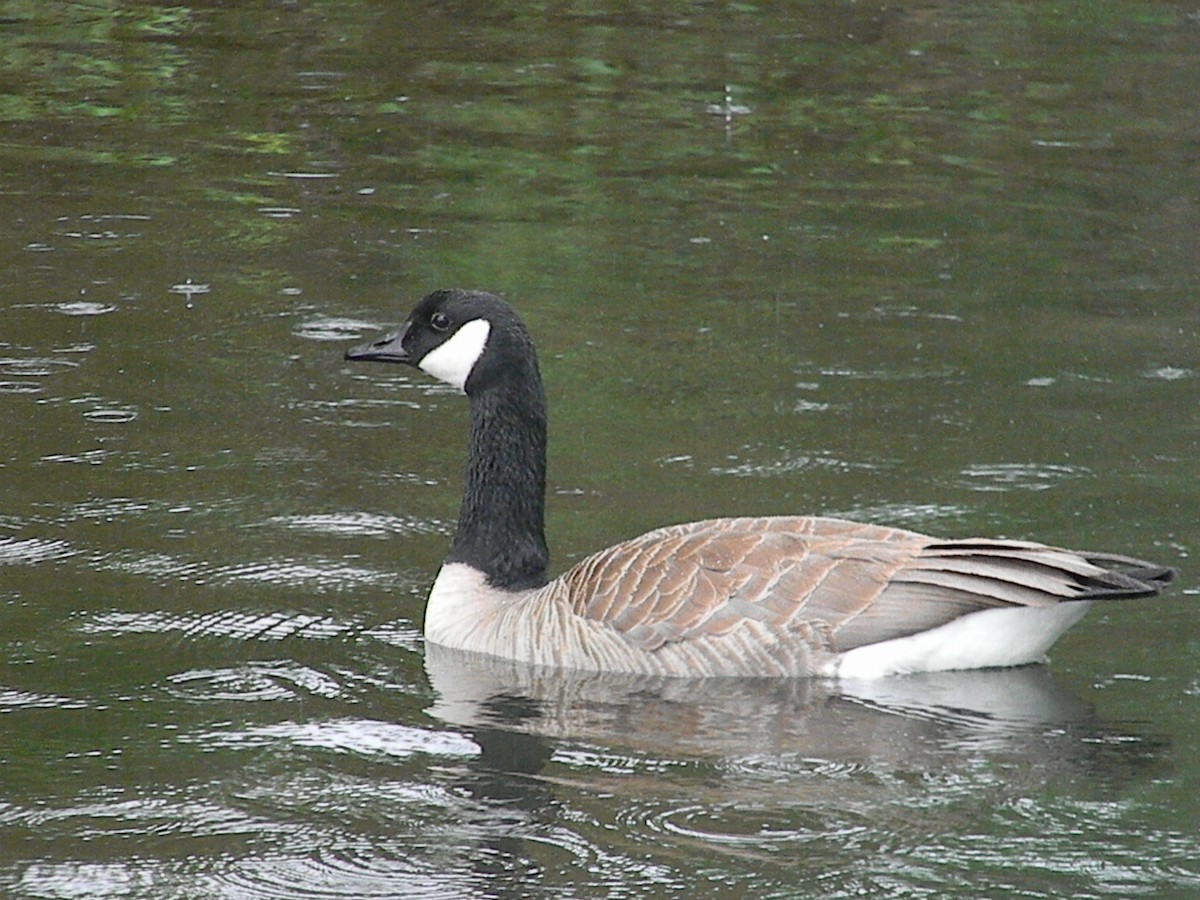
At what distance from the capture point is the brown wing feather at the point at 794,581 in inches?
303

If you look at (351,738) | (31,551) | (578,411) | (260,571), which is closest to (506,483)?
(260,571)

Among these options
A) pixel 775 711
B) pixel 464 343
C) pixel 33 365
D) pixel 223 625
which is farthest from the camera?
pixel 33 365

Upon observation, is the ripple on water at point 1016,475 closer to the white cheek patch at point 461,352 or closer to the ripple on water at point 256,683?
the white cheek patch at point 461,352

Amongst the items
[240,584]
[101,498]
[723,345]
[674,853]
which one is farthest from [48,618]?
[723,345]

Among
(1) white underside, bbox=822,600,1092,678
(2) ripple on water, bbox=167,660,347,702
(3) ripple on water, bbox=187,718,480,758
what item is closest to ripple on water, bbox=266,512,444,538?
(2) ripple on water, bbox=167,660,347,702

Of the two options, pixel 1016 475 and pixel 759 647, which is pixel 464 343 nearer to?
pixel 759 647

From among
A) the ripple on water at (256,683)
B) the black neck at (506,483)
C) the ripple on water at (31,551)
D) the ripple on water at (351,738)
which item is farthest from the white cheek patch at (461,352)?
the ripple on water at (31,551)

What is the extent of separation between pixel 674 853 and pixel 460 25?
1455 centimetres

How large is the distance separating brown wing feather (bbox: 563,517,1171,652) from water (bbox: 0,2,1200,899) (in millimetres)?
255

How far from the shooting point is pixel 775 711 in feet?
25.0

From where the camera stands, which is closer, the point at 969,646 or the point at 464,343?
the point at 969,646

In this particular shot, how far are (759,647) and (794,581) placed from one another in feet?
0.88

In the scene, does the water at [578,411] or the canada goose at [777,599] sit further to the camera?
the canada goose at [777,599]

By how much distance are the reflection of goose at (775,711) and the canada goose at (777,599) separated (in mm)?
78
